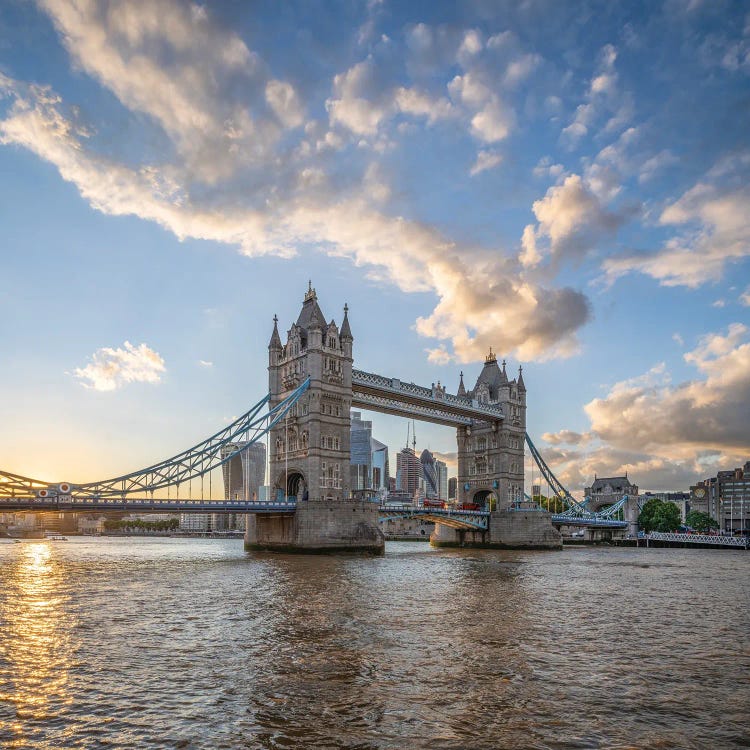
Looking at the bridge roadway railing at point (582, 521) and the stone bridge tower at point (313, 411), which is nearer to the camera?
the stone bridge tower at point (313, 411)

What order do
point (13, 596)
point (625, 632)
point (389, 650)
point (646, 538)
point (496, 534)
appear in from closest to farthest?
1. point (389, 650)
2. point (625, 632)
3. point (13, 596)
4. point (496, 534)
5. point (646, 538)

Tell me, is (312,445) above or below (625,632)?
above

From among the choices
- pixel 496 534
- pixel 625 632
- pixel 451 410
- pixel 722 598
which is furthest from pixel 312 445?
pixel 625 632

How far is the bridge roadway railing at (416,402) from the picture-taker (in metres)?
76.4

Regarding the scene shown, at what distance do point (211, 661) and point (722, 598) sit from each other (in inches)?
1066

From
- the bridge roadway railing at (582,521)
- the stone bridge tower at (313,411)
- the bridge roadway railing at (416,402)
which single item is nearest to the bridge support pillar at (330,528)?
the stone bridge tower at (313,411)

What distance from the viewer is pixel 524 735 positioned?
12.1 m

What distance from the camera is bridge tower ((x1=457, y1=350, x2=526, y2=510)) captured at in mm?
93312

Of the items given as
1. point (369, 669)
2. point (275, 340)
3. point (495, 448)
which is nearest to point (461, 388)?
point (495, 448)

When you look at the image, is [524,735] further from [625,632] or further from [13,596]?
[13,596]

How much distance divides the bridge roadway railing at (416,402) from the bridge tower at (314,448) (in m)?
4.98

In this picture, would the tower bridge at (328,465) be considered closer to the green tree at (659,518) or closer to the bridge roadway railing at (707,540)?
the bridge roadway railing at (707,540)

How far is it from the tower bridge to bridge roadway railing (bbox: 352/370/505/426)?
156mm

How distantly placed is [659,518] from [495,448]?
5649 centimetres
